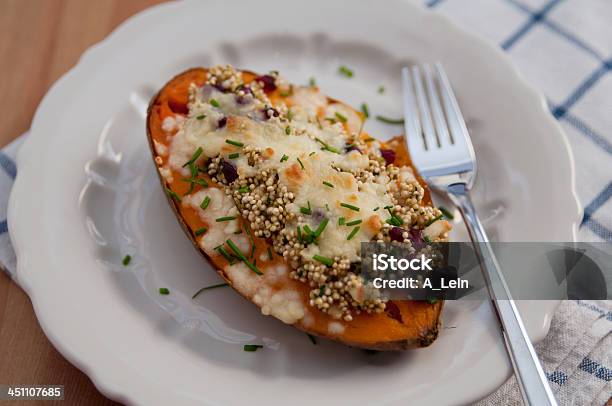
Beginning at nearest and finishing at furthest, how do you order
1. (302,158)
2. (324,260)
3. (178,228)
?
(324,260) → (302,158) → (178,228)

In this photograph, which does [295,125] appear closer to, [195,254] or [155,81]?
[195,254]

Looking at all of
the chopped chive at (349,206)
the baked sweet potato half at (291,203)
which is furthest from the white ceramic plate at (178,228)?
the chopped chive at (349,206)

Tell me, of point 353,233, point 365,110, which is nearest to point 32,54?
point 365,110

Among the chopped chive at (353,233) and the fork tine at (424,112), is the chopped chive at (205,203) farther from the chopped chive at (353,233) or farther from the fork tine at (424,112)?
the fork tine at (424,112)

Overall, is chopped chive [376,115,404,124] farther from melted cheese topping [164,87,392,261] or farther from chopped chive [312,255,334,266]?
chopped chive [312,255,334,266]

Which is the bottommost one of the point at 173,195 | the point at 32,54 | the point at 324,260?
the point at 32,54

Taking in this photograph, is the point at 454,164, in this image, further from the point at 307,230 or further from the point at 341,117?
the point at 307,230

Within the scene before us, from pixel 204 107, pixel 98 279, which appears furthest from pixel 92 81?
pixel 98 279
